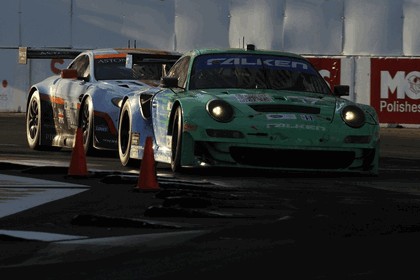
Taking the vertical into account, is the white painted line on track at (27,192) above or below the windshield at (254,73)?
below

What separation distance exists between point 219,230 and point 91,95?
9.04m

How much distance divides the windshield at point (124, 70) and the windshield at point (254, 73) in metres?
3.07

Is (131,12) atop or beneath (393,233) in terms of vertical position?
atop

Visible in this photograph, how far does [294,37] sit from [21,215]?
26795mm

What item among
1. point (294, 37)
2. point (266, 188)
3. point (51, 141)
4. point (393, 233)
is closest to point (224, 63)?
point (266, 188)

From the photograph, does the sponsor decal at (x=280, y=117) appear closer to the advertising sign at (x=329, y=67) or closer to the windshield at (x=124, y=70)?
the windshield at (x=124, y=70)

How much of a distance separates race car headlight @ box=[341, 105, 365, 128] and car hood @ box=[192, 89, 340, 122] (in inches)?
4.4

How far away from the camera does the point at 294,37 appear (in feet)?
120

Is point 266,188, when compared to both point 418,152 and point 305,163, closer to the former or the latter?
point 305,163

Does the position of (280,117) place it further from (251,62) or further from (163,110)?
(251,62)

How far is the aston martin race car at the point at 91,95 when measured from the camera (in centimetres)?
1777

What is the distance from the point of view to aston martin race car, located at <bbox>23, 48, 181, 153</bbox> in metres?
17.8

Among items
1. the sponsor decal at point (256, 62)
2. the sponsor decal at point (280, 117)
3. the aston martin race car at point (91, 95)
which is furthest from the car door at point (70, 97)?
the sponsor decal at point (280, 117)

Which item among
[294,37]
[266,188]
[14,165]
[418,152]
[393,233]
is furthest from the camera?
[294,37]
